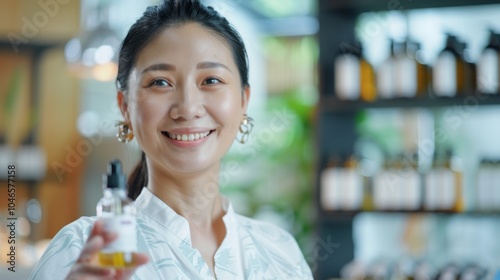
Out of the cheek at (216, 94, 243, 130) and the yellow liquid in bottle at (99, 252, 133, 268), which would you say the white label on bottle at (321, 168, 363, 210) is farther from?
the yellow liquid in bottle at (99, 252, 133, 268)

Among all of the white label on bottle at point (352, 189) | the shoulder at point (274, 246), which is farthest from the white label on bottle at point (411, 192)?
the shoulder at point (274, 246)

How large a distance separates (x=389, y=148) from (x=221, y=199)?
2266 millimetres

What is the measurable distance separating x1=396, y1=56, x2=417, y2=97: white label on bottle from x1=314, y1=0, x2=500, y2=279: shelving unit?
4.1 inches

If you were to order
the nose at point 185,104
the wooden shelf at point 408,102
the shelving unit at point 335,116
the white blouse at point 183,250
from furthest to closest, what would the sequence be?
1. the shelving unit at point 335,116
2. the wooden shelf at point 408,102
3. the nose at point 185,104
4. the white blouse at point 183,250

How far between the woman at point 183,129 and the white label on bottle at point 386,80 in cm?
187

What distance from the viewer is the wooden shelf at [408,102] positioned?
118 inches

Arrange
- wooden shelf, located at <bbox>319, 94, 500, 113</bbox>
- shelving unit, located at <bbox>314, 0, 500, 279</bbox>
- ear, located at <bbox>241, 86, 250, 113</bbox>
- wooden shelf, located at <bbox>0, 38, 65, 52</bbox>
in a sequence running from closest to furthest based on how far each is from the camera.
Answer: ear, located at <bbox>241, 86, 250, 113</bbox> → wooden shelf, located at <bbox>319, 94, 500, 113</bbox> → shelving unit, located at <bbox>314, 0, 500, 279</bbox> → wooden shelf, located at <bbox>0, 38, 65, 52</bbox>

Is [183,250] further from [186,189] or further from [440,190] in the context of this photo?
[440,190]

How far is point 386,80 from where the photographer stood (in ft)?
10.5

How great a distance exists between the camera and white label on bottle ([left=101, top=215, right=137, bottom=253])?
0.91 metres

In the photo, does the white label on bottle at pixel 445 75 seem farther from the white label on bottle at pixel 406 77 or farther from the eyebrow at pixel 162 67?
the eyebrow at pixel 162 67

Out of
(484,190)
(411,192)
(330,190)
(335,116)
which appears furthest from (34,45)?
(484,190)

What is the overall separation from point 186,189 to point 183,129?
13 cm

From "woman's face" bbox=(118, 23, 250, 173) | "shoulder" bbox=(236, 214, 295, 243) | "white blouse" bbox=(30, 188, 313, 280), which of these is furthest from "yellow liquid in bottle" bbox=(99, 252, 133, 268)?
"shoulder" bbox=(236, 214, 295, 243)
